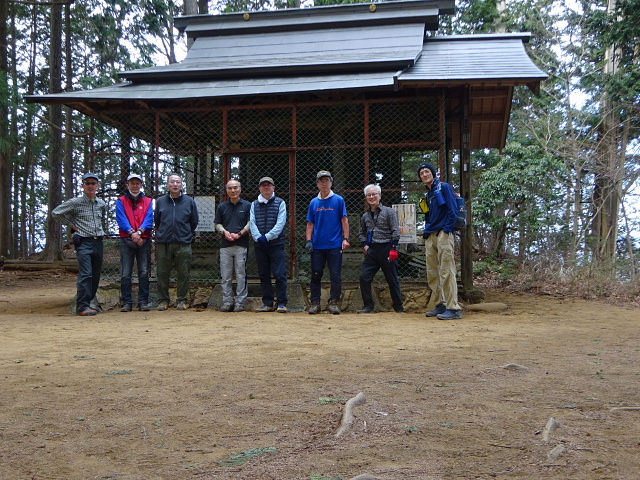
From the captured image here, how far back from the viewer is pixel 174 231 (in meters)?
8.46

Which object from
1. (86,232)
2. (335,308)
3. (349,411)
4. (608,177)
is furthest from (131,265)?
(608,177)

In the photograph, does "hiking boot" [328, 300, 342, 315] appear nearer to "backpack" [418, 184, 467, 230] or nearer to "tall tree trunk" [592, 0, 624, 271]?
"backpack" [418, 184, 467, 230]

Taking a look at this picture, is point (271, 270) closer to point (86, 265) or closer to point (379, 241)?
point (379, 241)

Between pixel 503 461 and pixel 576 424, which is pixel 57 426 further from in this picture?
pixel 576 424

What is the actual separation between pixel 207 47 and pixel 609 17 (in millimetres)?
11976

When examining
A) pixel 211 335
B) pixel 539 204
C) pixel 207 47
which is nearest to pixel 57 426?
pixel 211 335

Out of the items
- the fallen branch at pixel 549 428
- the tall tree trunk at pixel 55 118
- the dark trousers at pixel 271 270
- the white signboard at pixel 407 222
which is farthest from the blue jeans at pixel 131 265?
the tall tree trunk at pixel 55 118

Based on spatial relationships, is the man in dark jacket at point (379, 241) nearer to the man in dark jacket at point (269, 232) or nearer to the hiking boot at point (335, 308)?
the hiking boot at point (335, 308)

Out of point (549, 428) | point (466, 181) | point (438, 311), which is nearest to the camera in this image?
point (549, 428)

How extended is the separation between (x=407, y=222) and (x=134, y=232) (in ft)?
13.1

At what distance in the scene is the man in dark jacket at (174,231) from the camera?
27.8 feet

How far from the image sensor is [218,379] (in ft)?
12.6

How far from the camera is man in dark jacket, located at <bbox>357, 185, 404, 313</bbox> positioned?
26.3 feet

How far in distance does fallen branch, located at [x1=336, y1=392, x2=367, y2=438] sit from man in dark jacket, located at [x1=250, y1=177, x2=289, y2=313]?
17.0 ft
